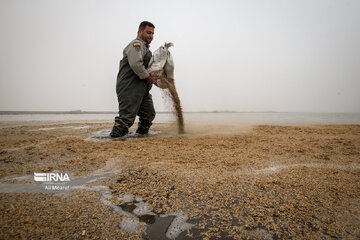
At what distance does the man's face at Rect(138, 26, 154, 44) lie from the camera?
338 centimetres

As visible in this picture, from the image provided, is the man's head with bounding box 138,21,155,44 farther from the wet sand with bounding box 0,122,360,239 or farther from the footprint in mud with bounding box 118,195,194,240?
the footprint in mud with bounding box 118,195,194,240

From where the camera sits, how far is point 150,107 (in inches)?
154

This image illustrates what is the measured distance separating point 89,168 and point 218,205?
1.20 m

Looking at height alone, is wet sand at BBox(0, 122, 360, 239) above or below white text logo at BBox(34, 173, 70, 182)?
above

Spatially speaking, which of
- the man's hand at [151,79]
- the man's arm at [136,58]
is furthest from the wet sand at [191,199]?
the man's hand at [151,79]

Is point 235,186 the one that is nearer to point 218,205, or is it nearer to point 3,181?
point 218,205

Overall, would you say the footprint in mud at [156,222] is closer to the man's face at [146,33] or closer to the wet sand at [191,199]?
the wet sand at [191,199]

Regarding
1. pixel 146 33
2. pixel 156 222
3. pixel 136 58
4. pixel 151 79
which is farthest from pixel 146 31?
pixel 156 222

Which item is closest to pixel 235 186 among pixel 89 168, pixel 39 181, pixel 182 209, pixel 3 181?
pixel 182 209

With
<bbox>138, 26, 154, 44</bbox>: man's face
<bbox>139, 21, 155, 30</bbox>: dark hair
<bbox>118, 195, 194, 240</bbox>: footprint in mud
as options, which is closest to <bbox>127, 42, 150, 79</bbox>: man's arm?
<bbox>138, 26, 154, 44</bbox>: man's face

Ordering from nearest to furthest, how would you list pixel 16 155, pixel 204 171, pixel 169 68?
pixel 204 171 → pixel 16 155 → pixel 169 68

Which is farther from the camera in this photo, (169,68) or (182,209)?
(169,68)

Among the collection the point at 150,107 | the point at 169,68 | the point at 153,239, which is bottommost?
the point at 153,239

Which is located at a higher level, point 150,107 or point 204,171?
point 150,107
